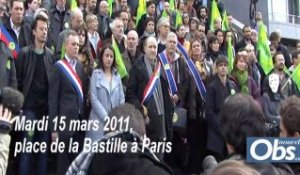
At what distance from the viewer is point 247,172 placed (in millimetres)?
2240

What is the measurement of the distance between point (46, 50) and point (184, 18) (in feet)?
15.1

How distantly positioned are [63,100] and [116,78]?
696 mm

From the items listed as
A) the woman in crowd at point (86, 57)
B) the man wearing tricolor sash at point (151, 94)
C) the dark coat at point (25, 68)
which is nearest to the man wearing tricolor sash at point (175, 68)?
the man wearing tricolor sash at point (151, 94)

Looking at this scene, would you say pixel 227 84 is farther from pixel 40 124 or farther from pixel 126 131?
pixel 126 131

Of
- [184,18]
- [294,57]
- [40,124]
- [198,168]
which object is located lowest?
[198,168]

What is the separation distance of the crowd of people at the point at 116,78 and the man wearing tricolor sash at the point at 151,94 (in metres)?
0.01

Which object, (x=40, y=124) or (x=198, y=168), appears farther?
(x=198, y=168)

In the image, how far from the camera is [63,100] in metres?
6.68

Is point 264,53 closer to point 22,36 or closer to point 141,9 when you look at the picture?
point 141,9

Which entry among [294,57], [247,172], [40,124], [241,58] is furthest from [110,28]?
[247,172]

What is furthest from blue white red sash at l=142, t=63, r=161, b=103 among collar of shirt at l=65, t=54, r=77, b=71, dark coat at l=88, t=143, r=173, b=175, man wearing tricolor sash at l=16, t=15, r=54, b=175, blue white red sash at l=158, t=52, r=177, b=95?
dark coat at l=88, t=143, r=173, b=175

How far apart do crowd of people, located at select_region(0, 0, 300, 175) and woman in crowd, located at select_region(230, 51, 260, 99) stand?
0.5 inches

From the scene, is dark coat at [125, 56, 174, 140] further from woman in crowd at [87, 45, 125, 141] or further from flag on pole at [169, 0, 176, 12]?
flag on pole at [169, 0, 176, 12]

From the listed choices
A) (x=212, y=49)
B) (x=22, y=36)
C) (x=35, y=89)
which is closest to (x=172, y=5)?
(x=212, y=49)
